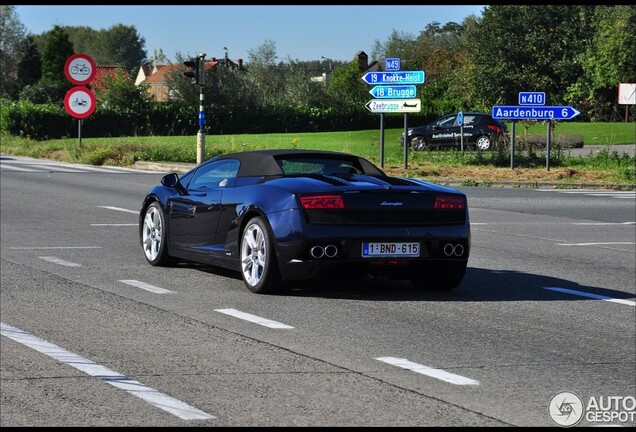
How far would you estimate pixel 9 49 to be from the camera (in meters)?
130

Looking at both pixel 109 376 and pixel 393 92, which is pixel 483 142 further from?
pixel 109 376

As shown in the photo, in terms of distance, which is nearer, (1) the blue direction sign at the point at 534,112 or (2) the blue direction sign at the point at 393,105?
(1) the blue direction sign at the point at 534,112

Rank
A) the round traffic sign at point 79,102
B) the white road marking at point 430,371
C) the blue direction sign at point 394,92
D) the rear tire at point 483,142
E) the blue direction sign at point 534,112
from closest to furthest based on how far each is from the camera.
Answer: the white road marking at point 430,371, the blue direction sign at point 534,112, the blue direction sign at point 394,92, the round traffic sign at point 79,102, the rear tire at point 483,142

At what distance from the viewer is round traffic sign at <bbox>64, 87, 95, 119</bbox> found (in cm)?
4088

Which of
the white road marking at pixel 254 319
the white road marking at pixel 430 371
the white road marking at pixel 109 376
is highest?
the white road marking at pixel 254 319

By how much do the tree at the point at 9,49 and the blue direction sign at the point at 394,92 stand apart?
92.1m

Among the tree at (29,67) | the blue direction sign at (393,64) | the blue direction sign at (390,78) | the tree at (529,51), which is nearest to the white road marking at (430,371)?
the blue direction sign at (390,78)

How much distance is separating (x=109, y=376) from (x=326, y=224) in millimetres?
3656

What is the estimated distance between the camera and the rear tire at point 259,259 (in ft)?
35.2

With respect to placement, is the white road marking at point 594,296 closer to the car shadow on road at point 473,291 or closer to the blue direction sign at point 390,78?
the car shadow on road at point 473,291

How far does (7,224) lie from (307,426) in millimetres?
12655

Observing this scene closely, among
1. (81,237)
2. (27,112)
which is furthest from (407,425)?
(27,112)

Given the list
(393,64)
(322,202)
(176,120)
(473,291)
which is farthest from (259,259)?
(176,120)

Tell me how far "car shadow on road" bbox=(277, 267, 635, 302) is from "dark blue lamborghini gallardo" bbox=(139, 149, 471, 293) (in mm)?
193
